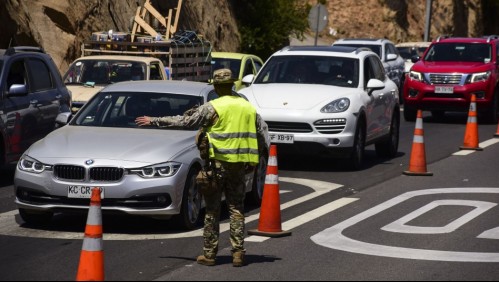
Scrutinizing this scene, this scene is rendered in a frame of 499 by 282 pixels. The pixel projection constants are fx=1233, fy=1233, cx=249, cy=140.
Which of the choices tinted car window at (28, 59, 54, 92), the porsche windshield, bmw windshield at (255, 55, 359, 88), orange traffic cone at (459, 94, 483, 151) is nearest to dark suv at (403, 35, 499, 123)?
orange traffic cone at (459, 94, 483, 151)

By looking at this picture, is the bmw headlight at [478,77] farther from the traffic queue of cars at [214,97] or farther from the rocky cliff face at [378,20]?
the rocky cliff face at [378,20]

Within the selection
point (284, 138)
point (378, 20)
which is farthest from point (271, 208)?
point (378, 20)

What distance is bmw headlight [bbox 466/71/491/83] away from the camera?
27500 millimetres

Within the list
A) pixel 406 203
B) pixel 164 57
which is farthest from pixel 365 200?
pixel 164 57

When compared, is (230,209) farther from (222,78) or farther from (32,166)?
(32,166)

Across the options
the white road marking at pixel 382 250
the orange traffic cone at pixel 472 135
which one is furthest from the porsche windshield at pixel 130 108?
the orange traffic cone at pixel 472 135

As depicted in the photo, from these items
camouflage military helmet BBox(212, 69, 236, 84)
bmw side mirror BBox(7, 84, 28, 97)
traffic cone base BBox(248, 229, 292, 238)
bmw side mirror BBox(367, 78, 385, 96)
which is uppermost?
camouflage military helmet BBox(212, 69, 236, 84)

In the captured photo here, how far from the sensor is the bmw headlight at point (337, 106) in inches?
689

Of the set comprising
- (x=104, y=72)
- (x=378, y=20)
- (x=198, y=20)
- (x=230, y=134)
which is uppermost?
(x=230, y=134)

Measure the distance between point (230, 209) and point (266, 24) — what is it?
106ft

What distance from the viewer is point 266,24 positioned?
1655 inches

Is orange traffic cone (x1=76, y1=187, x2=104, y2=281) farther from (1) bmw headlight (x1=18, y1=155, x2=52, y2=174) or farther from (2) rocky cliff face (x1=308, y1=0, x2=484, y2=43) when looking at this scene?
(2) rocky cliff face (x1=308, y1=0, x2=484, y2=43)

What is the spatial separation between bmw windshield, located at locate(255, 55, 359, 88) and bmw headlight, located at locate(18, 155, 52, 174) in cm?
735

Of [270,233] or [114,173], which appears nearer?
[114,173]
